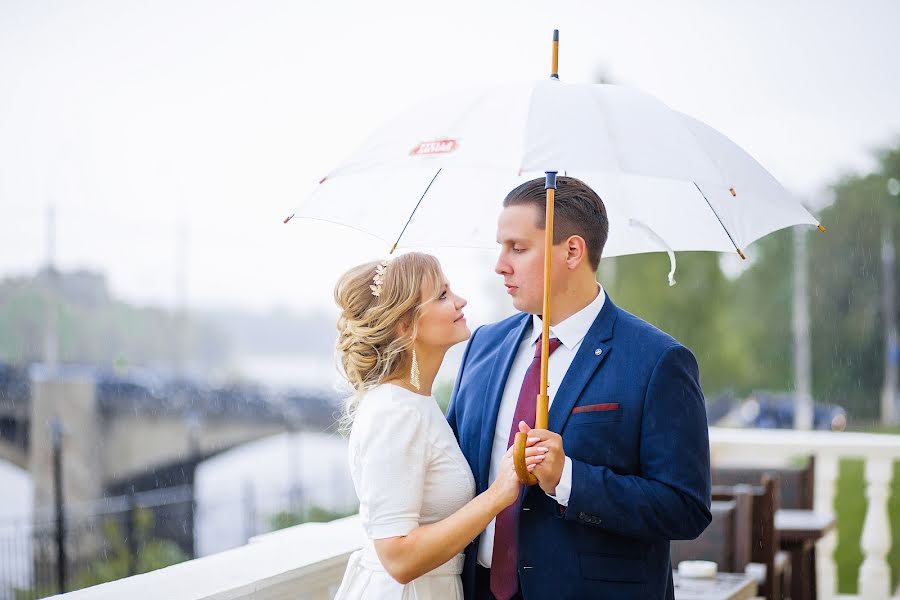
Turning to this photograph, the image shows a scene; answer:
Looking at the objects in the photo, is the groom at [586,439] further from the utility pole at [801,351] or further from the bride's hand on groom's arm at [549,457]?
the utility pole at [801,351]

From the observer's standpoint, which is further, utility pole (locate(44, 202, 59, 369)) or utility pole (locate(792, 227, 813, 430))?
utility pole (locate(44, 202, 59, 369))

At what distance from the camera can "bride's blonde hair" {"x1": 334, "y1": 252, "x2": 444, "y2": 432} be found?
231 centimetres

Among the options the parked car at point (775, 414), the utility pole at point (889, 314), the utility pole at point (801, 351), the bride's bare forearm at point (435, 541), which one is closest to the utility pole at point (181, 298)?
the parked car at point (775, 414)

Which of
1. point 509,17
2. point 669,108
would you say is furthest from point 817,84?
point 669,108

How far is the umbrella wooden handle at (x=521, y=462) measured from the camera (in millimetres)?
2072

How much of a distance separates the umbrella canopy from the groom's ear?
170mm

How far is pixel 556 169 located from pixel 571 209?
374 mm

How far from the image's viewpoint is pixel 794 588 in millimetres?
5211

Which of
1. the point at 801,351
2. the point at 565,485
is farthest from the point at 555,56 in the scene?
the point at 801,351

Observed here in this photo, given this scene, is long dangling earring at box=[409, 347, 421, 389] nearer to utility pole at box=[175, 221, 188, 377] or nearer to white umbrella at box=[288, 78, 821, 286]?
white umbrella at box=[288, 78, 821, 286]

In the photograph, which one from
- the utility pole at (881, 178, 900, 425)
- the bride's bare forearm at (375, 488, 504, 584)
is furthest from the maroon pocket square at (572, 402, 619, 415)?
the utility pole at (881, 178, 900, 425)

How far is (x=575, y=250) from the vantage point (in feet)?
7.82

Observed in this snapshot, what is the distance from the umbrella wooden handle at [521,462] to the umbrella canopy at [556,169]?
1.88ft

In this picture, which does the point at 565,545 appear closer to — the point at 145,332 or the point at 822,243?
the point at 822,243
